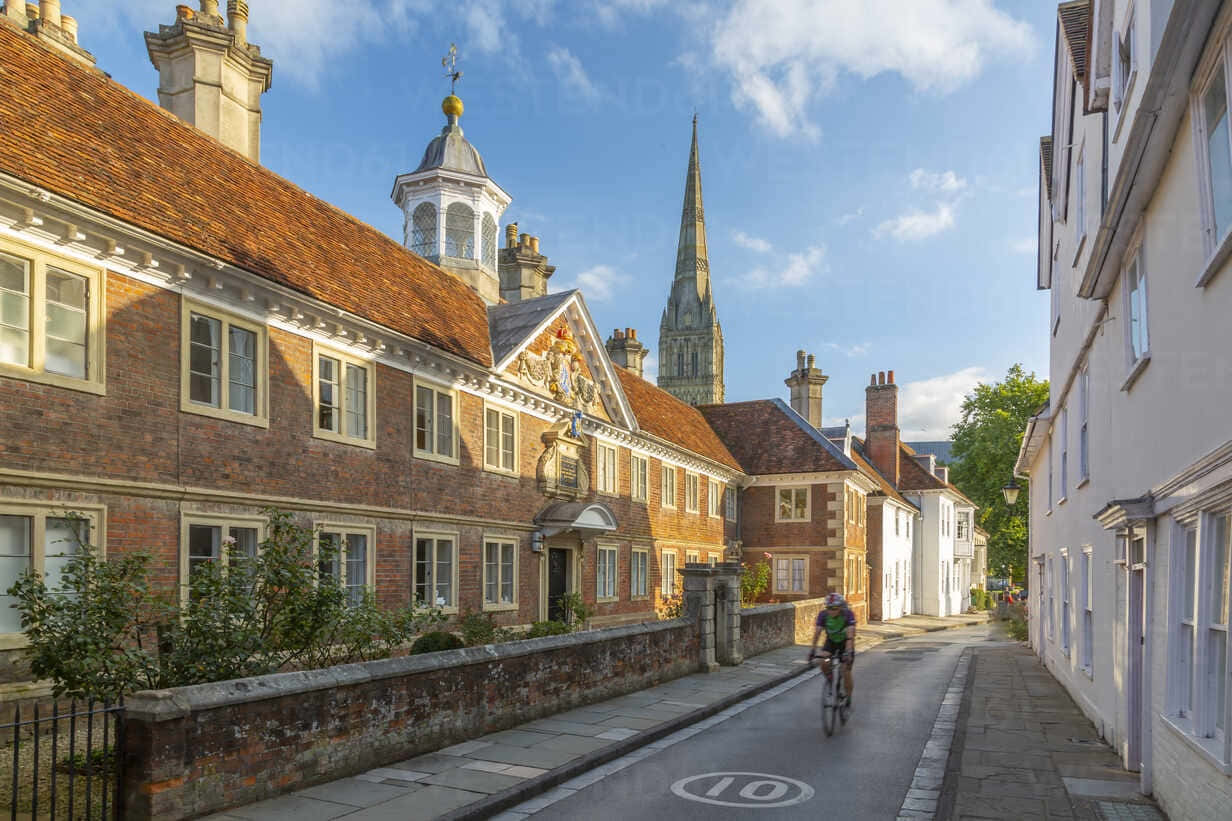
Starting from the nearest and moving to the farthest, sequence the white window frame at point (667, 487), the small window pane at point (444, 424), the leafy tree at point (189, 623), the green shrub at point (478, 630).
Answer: the leafy tree at point (189, 623)
the green shrub at point (478, 630)
the small window pane at point (444, 424)
the white window frame at point (667, 487)

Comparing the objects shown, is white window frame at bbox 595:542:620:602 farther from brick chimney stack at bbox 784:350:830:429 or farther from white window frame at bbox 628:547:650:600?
brick chimney stack at bbox 784:350:830:429

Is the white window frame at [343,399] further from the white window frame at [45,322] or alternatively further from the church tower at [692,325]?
the church tower at [692,325]

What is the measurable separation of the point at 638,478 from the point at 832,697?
53.6 feet

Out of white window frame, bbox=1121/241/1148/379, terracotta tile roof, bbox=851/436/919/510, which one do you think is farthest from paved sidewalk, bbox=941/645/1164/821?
terracotta tile roof, bbox=851/436/919/510

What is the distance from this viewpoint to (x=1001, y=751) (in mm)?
11195

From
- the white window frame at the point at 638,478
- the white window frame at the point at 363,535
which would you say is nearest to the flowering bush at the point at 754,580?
the white window frame at the point at 638,478

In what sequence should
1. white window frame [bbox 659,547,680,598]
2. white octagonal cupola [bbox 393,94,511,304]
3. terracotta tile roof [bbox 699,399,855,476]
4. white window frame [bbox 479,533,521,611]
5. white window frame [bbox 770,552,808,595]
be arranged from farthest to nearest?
terracotta tile roof [bbox 699,399,855,476], white window frame [bbox 770,552,808,595], white window frame [bbox 659,547,680,598], white octagonal cupola [bbox 393,94,511,304], white window frame [bbox 479,533,521,611]

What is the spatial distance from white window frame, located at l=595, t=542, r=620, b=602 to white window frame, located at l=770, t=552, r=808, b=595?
40.7 ft

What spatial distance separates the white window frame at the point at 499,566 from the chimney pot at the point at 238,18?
11143 mm

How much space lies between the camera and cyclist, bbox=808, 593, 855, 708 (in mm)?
12803

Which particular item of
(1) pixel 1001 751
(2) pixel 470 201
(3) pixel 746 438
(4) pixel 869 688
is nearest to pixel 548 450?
(2) pixel 470 201

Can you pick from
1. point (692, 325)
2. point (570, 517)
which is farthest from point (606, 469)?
point (692, 325)

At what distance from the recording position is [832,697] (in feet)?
41.0

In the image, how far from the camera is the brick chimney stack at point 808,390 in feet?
151
